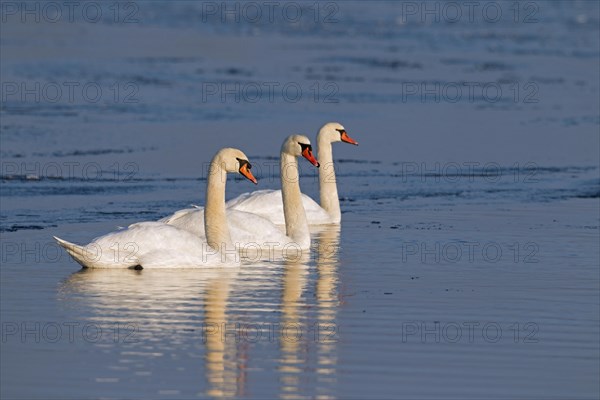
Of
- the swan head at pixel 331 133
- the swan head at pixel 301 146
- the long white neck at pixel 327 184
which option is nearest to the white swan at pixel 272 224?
the swan head at pixel 301 146

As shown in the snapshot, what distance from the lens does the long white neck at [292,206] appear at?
14250 mm

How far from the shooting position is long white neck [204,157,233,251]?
12.9 metres

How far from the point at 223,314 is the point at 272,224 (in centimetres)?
361

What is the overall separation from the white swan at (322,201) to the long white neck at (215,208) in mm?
2579

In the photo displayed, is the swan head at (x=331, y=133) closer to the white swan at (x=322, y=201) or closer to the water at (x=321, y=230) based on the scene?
the white swan at (x=322, y=201)

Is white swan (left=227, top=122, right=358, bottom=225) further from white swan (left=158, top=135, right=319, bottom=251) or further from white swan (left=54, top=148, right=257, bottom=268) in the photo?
white swan (left=54, top=148, right=257, bottom=268)

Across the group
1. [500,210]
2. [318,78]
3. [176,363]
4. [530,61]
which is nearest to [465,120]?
[318,78]

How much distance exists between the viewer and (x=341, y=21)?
45812 mm

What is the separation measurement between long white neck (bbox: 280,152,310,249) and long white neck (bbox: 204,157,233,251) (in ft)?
4.63

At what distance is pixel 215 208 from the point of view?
12.9 metres

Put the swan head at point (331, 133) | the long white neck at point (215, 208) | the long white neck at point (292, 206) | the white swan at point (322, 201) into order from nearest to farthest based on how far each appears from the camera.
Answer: the long white neck at point (215, 208)
the long white neck at point (292, 206)
the white swan at point (322, 201)
the swan head at point (331, 133)

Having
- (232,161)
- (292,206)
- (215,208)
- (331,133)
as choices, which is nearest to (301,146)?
(292,206)

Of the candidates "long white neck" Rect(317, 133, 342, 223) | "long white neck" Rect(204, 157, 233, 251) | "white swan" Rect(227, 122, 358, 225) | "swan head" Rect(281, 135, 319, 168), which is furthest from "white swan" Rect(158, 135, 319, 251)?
"long white neck" Rect(317, 133, 342, 223)

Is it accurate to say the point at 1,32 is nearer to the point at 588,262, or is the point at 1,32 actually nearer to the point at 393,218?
the point at 393,218
